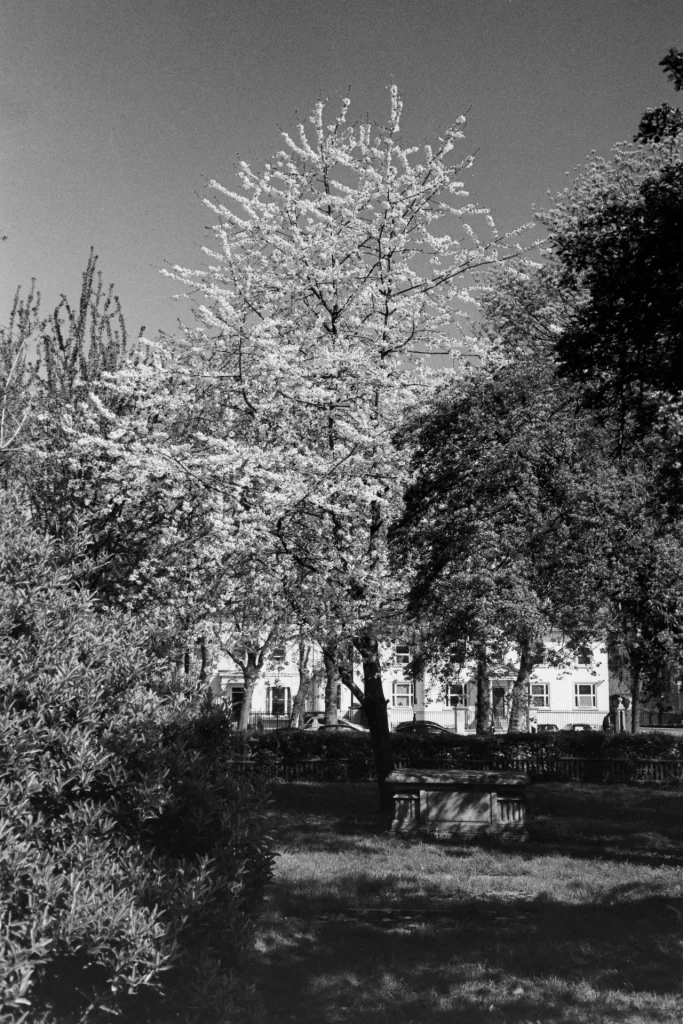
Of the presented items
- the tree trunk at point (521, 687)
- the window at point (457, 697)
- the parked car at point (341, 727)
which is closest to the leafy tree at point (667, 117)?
the tree trunk at point (521, 687)

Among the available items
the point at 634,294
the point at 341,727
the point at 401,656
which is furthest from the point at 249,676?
the point at 634,294

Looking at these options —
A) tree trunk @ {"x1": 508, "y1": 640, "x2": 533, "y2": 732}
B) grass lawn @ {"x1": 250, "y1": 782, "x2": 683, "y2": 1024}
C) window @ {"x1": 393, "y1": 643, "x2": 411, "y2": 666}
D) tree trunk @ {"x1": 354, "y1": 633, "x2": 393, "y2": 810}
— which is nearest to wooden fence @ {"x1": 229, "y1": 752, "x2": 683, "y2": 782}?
window @ {"x1": 393, "y1": 643, "x2": 411, "y2": 666}

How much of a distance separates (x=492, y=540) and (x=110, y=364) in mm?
9093

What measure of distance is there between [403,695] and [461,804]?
37.5 metres

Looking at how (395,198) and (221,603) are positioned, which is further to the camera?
(395,198)

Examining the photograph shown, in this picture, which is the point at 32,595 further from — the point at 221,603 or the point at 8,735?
the point at 221,603

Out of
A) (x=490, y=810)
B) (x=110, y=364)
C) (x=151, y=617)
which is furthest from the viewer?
(x=110, y=364)

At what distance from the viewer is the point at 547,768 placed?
2262cm

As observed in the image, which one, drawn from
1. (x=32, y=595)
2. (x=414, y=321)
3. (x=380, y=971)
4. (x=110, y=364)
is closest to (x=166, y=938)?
(x=32, y=595)

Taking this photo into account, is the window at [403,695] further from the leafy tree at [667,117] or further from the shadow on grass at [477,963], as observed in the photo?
the leafy tree at [667,117]

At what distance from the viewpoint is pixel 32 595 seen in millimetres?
4297

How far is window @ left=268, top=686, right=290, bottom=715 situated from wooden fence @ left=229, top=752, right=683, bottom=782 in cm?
2620

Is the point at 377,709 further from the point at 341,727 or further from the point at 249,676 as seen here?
the point at 341,727

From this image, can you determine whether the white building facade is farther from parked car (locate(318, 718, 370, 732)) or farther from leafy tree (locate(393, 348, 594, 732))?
leafy tree (locate(393, 348, 594, 732))
